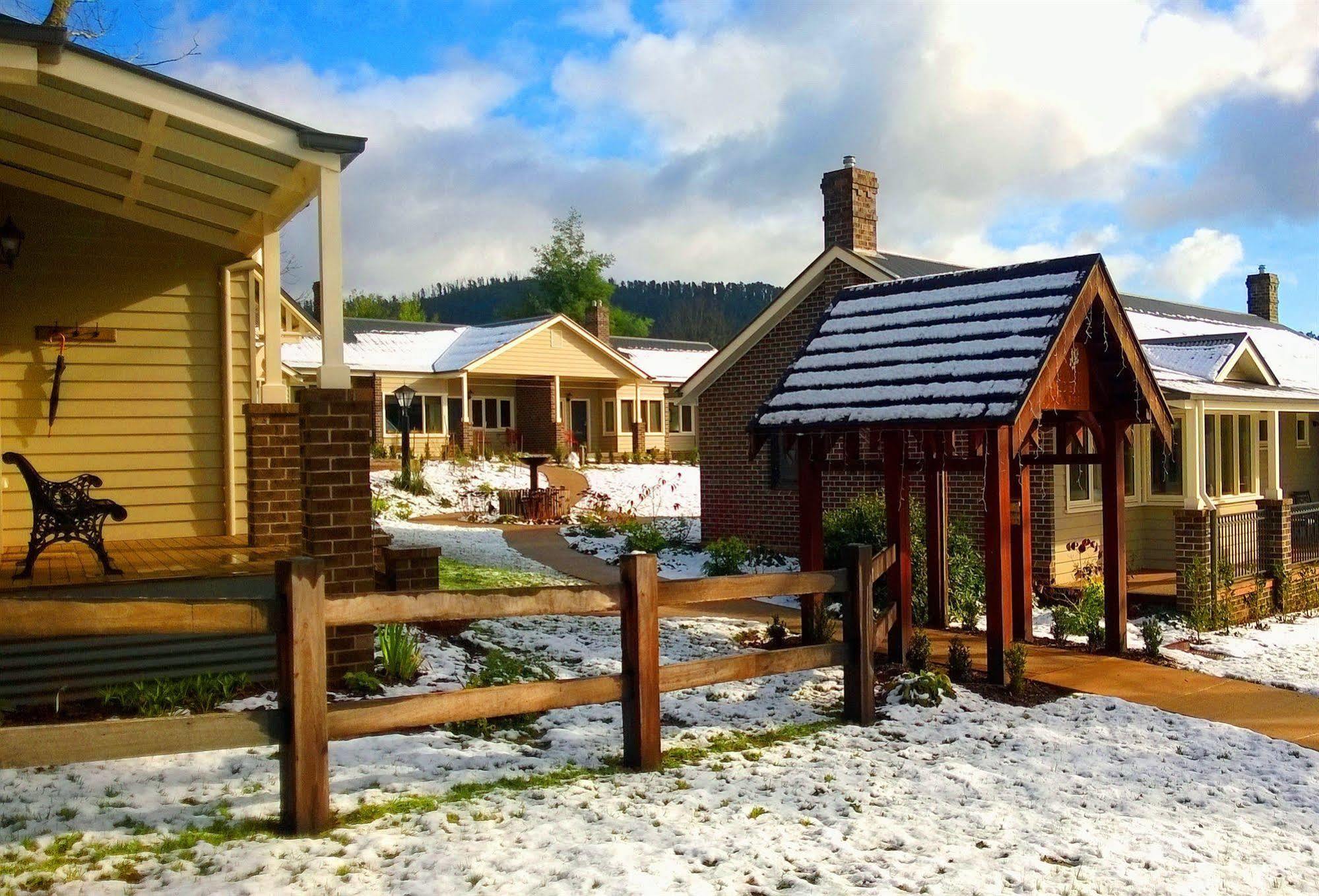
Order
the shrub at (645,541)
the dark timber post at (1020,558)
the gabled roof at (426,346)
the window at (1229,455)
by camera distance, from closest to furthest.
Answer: the dark timber post at (1020,558)
the window at (1229,455)
the shrub at (645,541)
the gabled roof at (426,346)

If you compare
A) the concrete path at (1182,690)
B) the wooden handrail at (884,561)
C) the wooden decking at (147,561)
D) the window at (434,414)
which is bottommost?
the concrete path at (1182,690)

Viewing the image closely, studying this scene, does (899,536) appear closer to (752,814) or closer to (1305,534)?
(752,814)

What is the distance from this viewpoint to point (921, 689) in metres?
7.83

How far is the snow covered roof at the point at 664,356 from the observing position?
44.0m

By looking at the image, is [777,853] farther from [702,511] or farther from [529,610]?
[702,511]

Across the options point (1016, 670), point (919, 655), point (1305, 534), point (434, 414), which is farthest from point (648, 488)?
point (1016, 670)

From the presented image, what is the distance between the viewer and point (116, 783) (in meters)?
5.45

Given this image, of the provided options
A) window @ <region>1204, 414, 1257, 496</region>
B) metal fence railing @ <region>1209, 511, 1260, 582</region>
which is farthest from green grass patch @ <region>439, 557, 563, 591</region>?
window @ <region>1204, 414, 1257, 496</region>

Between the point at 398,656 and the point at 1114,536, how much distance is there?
253 inches

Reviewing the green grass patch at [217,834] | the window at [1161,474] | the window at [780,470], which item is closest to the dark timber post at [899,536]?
the green grass patch at [217,834]

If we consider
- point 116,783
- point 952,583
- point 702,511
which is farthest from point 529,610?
point 702,511

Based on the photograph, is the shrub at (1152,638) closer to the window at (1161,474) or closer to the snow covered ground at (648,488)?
the window at (1161,474)

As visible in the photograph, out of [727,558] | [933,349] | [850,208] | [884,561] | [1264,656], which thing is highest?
[850,208]

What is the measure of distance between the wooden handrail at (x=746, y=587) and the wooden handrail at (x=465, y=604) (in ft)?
1.15
